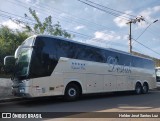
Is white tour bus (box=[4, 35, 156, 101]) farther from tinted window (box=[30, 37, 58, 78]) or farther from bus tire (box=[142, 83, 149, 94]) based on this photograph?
bus tire (box=[142, 83, 149, 94])

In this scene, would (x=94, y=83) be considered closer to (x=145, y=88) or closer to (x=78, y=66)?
(x=78, y=66)

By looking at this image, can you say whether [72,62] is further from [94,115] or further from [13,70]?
[94,115]

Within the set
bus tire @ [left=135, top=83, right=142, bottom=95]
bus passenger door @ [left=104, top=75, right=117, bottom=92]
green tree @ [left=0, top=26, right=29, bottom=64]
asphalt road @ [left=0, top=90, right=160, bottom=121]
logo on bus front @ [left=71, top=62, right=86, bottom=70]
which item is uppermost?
green tree @ [left=0, top=26, right=29, bottom=64]

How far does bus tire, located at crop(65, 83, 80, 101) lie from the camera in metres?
14.5

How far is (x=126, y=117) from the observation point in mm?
9680

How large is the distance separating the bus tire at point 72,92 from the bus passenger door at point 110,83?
2.97 metres

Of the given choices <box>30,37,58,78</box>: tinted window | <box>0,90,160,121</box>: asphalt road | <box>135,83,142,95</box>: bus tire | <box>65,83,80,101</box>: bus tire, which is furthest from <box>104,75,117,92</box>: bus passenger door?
<box>30,37,58,78</box>: tinted window

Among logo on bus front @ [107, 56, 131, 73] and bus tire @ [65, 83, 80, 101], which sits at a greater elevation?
logo on bus front @ [107, 56, 131, 73]

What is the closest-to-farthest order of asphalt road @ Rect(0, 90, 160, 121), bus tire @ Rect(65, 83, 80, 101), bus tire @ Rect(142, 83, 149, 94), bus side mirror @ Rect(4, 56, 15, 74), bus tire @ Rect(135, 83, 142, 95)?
1. asphalt road @ Rect(0, 90, 160, 121)
2. bus side mirror @ Rect(4, 56, 15, 74)
3. bus tire @ Rect(65, 83, 80, 101)
4. bus tire @ Rect(135, 83, 142, 95)
5. bus tire @ Rect(142, 83, 149, 94)

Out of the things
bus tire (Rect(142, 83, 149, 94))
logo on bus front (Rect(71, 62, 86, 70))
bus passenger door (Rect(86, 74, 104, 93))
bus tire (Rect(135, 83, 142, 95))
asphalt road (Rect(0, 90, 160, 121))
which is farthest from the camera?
bus tire (Rect(142, 83, 149, 94))

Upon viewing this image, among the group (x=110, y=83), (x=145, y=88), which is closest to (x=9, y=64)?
(x=110, y=83)

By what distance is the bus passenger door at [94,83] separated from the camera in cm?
1611

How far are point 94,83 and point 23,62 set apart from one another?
16.5ft

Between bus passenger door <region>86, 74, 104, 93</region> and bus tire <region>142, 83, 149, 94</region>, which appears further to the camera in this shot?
bus tire <region>142, 83, 149, 94</region>
